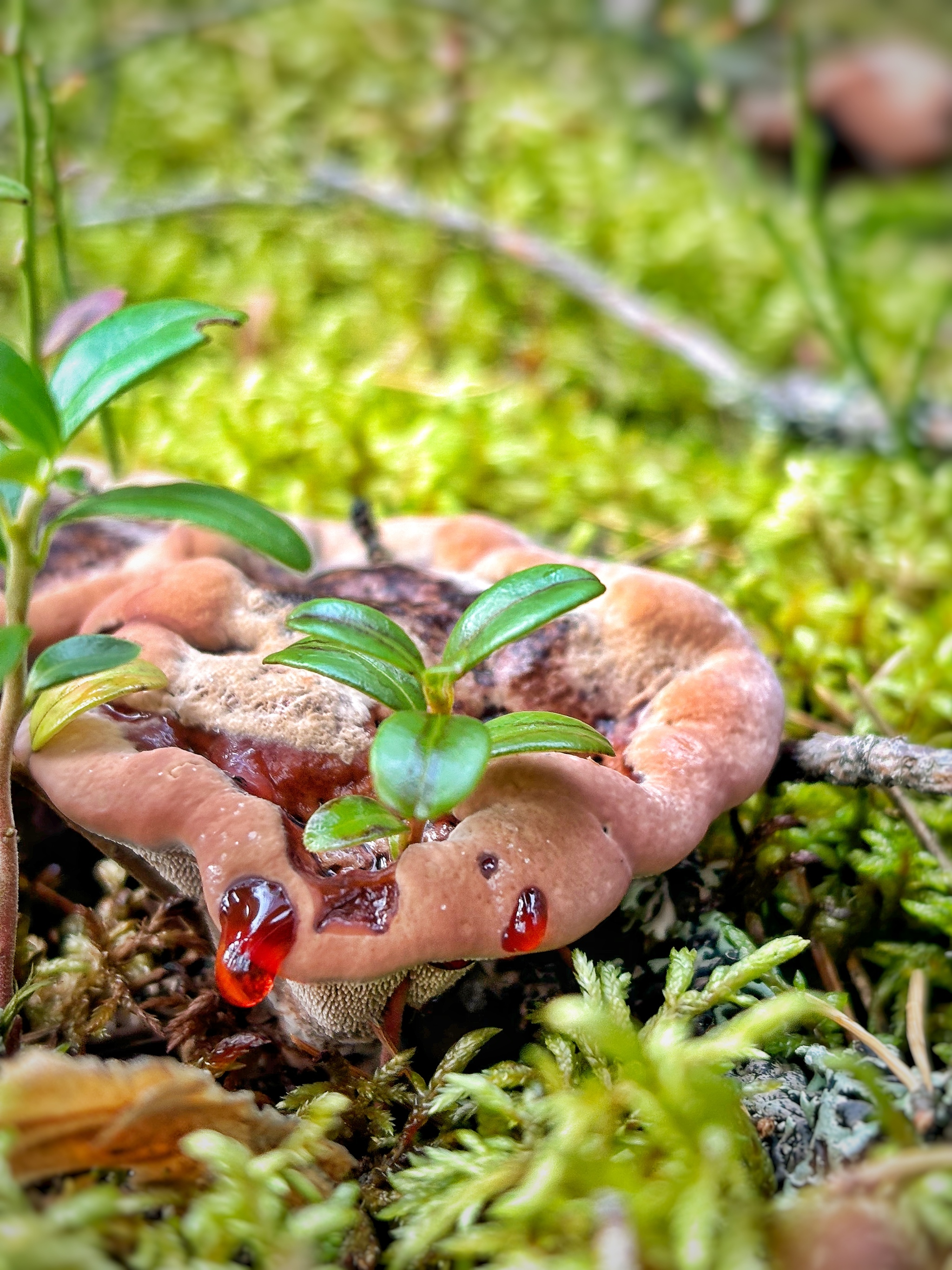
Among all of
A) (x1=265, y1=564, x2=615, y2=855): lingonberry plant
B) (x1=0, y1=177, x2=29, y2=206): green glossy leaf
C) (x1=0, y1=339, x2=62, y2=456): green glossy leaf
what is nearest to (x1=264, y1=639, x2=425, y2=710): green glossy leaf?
(x1=265, y1=564, x2=615, y2=855): lingonberry plant

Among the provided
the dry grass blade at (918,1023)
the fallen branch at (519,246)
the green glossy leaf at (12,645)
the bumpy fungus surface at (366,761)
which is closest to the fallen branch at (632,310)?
the fallen branch at (519,246)

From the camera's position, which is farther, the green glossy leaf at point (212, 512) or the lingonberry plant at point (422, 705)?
the green glossy leaf at point (212, 512)

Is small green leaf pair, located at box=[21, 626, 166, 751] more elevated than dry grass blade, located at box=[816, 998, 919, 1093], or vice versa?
small green leaf pair, located at box=[21, 626, 166, 751]

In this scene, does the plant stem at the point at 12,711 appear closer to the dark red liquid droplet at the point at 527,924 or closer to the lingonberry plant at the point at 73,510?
the lingonberry plant at the point at 73,510

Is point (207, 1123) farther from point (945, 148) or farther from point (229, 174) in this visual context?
point (945, 148)

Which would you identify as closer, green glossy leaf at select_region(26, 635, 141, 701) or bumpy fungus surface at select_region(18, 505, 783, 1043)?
bumpy fungus surface at select_region(18, 505, 783, 1043)

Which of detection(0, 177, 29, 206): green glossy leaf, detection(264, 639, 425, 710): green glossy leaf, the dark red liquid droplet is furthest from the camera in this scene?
detection(0, 177, 29, 206): green glossy leaf

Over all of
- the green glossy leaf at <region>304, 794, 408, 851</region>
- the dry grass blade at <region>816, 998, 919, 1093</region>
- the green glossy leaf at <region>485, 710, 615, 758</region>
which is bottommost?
the dry grass blade at <region>816, 998, 919, 1093</region>

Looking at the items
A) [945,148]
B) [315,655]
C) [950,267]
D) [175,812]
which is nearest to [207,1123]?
[175,812]

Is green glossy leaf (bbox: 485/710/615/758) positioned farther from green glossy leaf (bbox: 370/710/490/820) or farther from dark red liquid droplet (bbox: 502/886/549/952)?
dark red liquid droplet (bbox: 502/886/549/952)
